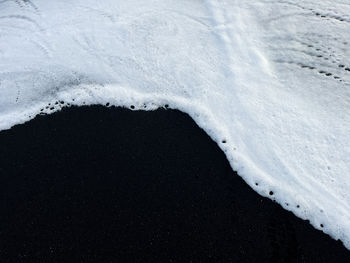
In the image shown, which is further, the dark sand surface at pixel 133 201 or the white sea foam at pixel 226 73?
the white sea foam at pixel 226 73

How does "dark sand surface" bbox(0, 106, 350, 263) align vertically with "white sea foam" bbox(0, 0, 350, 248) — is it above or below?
below

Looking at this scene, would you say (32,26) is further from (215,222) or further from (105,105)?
(215,222)

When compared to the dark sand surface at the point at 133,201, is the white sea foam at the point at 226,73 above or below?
above

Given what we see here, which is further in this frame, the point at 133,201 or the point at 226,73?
the point at 226,73

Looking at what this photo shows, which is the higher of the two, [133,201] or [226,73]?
[226,73]

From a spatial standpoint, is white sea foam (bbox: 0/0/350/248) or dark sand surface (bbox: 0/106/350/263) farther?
white sea foam (bbox: 0/0/350/248)
